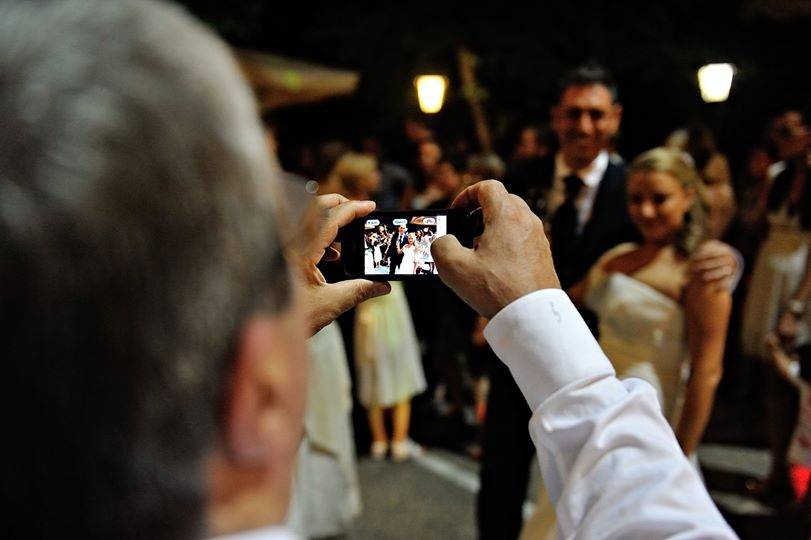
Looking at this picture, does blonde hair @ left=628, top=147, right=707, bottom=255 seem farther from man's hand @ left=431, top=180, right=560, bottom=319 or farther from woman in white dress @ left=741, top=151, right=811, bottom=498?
man's hand @ left=431, top=180, right=560, bottom=319

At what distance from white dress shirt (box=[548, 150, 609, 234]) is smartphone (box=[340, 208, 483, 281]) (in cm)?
167

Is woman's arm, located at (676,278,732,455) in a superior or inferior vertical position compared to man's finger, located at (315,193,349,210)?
inferior

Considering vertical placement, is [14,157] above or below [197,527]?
above

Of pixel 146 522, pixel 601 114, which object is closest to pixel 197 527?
pixel 146 522

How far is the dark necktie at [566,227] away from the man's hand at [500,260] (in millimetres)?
1806

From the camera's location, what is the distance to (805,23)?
13.0 metres

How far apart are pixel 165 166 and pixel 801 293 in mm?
4231

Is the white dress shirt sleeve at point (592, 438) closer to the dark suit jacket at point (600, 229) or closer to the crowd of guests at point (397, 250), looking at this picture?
the crowd of guests at point (397, 250)

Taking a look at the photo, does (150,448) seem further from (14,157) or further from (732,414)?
(732,414)

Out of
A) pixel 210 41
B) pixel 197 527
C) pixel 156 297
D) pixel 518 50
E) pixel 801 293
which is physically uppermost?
pixel 518 50

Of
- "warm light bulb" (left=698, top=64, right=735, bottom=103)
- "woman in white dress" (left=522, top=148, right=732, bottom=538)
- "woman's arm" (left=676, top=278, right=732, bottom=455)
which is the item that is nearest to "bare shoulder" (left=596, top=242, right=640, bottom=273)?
"woman in white dress" (left=522, top=148, right=732, bottom=538)

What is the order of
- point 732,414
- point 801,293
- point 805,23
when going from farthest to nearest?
point 805,23
point 732,414
point 801,293

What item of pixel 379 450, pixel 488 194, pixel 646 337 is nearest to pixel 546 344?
pixel 488 194

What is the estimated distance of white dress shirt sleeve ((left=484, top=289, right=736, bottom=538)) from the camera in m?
0.74
